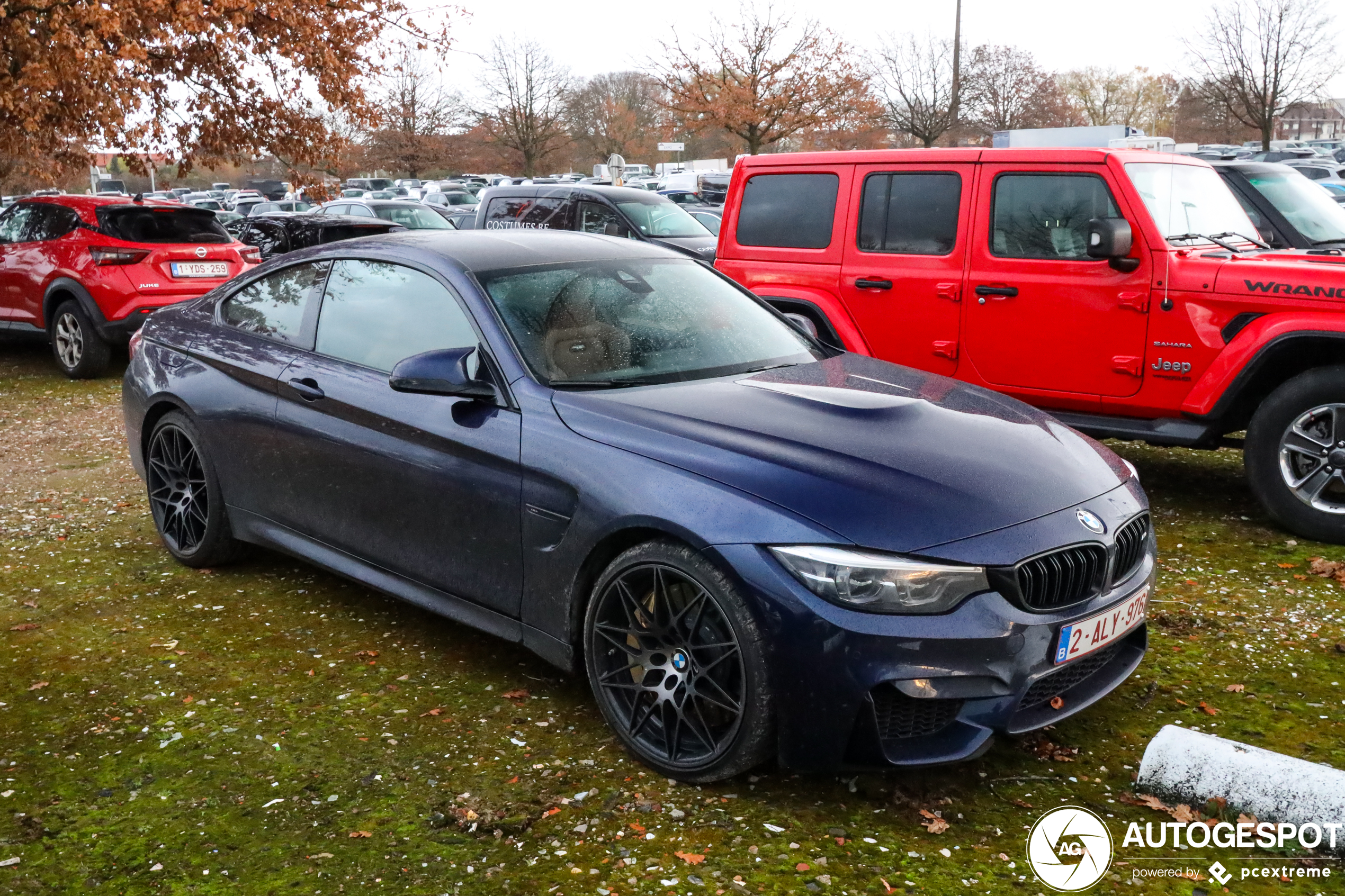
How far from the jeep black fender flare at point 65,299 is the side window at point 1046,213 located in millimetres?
8925

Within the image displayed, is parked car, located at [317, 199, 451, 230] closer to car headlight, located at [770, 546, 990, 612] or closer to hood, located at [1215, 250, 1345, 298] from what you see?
hood, located at [1215, 250, 1345, 298]

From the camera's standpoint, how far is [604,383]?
409cm

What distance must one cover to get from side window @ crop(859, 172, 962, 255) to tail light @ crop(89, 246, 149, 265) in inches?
310

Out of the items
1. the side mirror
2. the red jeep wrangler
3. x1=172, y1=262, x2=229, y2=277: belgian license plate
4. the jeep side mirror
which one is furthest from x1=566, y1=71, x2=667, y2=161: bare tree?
the side mirror

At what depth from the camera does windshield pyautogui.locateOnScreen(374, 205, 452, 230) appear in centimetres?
1894

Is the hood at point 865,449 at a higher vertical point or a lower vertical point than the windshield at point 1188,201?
lower

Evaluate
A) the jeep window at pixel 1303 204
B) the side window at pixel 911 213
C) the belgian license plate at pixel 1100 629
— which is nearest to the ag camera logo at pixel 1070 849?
the belgian license plate at pixel 1100 629

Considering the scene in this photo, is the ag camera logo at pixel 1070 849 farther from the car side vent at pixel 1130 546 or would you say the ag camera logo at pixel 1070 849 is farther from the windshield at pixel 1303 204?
the windshield at pixel 1303 204

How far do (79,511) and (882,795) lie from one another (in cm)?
531

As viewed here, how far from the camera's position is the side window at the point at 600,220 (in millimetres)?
14320

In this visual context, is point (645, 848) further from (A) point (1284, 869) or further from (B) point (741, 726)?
(A) point (1284, 869)

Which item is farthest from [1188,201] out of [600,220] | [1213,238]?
[600,220]

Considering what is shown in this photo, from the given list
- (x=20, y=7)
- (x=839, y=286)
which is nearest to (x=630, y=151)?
(x=20, y=7)

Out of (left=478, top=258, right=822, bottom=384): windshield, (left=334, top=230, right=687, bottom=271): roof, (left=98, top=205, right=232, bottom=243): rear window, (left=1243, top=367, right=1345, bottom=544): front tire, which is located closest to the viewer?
(left=478, top=258, right=822, bottom=384): windshield
